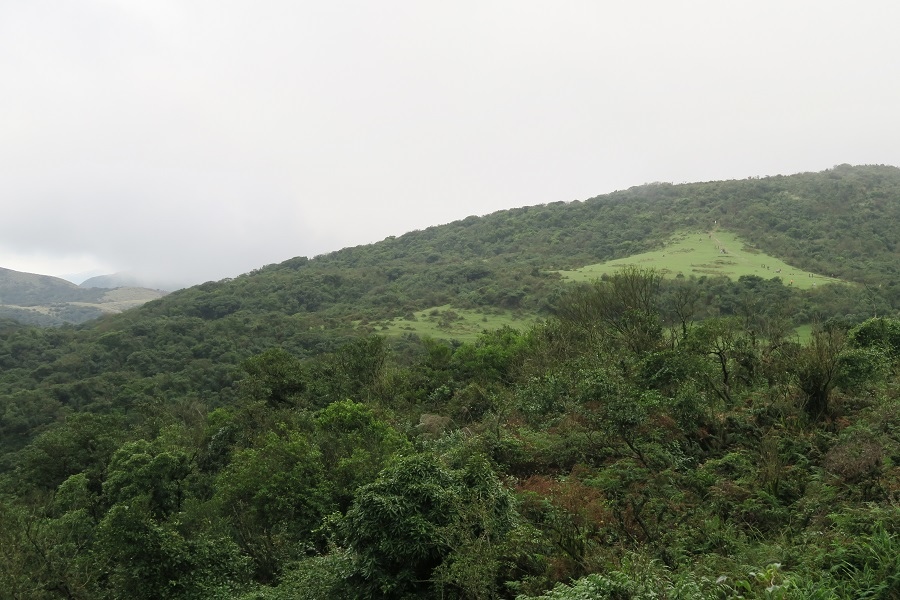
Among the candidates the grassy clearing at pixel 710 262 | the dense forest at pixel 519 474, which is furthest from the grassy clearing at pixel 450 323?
the dense forest at pixel 519 474

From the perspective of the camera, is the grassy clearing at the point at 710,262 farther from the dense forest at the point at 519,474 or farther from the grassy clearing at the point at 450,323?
the dense forest at the point at 519,474

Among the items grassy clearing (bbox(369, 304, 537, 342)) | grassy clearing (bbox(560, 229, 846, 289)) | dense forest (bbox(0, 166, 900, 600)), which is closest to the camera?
dense forest (bbox(0, 166, 900, 600))

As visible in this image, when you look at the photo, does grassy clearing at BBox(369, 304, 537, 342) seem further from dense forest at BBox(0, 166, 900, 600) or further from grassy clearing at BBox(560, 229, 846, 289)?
dense forest at BBox(0, 166, 900, 600)

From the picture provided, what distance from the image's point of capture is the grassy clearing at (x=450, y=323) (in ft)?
244

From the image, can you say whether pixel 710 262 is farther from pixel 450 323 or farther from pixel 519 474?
pixel 519 474

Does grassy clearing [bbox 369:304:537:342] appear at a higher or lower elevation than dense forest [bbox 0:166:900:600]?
lower

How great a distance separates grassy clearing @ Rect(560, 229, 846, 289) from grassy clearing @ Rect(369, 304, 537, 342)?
13944 millimetres

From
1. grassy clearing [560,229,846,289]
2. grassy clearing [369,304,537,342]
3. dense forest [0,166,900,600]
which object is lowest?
grassy clearing [369,304,537,342]

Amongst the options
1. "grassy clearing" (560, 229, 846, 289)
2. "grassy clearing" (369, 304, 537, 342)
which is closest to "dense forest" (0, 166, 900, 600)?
"grassy clearing" (560, 229, 846, 289)

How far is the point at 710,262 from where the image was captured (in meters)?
79.9

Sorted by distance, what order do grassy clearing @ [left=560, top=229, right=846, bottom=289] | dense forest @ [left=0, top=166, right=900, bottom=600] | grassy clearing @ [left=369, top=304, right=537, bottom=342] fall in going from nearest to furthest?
dense forest @ [left=0, top=166, right=900, bottom=600] < grassy clearing @ [left=560, top=229, right=846, bottom=289] < grassy clearing @ [left=369, top=304, right=537, bottom=342]

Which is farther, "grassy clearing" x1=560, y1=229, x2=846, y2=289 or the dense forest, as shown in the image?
"grassy clearing" x1=560, y1=229, x2=846, y2=289

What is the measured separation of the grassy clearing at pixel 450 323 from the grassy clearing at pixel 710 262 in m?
13.9

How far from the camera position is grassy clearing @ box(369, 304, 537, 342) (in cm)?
7450
